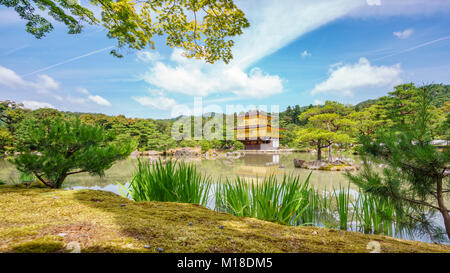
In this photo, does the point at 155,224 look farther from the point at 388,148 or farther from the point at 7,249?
the point at 388,148

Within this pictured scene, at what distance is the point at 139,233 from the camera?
1.04 metres

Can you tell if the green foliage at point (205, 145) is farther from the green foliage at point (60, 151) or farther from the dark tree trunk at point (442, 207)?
the dark tree trunk at point (442, 207)

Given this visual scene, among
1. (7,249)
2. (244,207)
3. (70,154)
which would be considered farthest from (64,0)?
(244,207)

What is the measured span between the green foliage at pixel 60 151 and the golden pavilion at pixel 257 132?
20.3m

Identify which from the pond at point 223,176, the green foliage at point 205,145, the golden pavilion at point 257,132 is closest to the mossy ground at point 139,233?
the pond at point 223,176

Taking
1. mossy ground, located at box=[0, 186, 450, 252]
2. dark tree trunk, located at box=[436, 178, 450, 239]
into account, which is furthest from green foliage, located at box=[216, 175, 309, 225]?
dark tree trunk, located at box=[436, 178, 450, 239]

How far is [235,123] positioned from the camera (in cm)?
2567

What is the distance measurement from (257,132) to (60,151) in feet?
68.2

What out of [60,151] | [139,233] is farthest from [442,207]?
[60,151]

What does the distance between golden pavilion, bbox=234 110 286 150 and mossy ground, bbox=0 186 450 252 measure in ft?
68.5

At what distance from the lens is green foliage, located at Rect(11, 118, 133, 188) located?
1897mm

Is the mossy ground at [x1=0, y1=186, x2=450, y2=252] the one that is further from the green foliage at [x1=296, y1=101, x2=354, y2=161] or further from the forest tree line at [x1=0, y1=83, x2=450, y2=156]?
the green foliage at [x1=296, y1=101, x2=354, y2=161]

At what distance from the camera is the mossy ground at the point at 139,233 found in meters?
0.91
